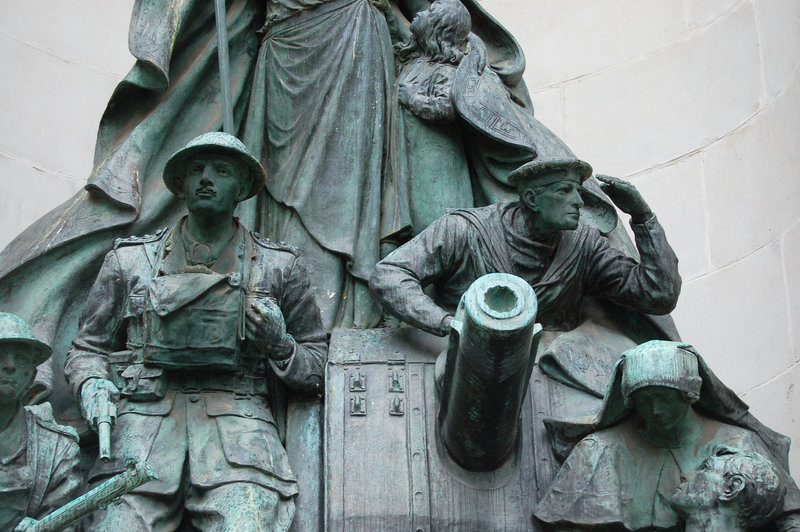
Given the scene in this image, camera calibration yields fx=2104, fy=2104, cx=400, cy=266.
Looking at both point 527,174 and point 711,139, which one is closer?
point 527,174

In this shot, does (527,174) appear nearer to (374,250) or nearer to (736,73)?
(374,250)

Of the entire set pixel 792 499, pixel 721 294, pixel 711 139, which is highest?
pixel 711 139

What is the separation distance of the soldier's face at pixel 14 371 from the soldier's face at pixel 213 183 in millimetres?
945

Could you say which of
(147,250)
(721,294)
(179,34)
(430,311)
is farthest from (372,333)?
(721,294)

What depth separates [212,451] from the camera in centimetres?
774

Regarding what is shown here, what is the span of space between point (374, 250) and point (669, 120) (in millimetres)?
3216

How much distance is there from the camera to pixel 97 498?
23.4ft

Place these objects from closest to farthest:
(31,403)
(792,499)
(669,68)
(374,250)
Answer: (792,499) → (31,403) → (374,250) → (669,68)

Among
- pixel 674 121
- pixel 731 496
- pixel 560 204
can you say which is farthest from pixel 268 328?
pixel 674 121

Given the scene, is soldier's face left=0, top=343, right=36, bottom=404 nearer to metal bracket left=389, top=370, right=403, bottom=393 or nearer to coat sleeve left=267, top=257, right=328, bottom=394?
coat sleeve left=267, top=257, right=328, bottom=394

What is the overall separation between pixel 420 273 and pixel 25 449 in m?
1.69

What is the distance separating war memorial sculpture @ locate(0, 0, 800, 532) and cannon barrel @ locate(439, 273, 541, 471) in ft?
0.04

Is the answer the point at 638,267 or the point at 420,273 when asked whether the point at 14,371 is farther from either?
the point at 638,267

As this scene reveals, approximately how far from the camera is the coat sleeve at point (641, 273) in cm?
816
